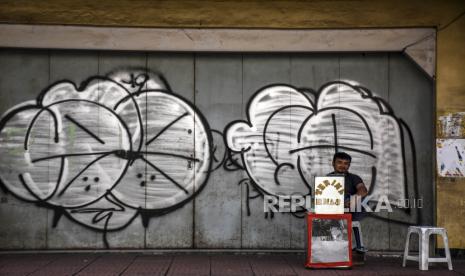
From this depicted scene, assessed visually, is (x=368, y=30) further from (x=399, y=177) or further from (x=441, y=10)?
(x=399, y=177)

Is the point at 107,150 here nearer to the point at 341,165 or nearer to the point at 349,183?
the point at 341,165

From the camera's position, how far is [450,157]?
1009cm

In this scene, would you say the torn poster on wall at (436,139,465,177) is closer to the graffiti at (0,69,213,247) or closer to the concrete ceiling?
the concrete ceiling

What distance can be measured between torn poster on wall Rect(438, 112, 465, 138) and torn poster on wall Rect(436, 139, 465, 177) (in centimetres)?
9

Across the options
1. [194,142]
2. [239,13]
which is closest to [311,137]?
[194,142]

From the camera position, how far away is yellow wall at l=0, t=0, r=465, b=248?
396 inches

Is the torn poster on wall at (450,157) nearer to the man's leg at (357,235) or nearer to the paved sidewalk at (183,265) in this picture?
the paved sidewalk at (183,265)

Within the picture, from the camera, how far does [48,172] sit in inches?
406

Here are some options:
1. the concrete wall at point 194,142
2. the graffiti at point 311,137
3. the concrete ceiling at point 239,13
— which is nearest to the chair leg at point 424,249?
the concrete wall at point 194,142

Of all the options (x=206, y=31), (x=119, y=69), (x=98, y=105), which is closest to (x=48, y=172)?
(x=98, y=105)

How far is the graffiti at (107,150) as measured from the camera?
33.9 feet

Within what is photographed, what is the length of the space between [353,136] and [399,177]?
3.26 ft

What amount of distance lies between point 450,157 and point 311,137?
7.17ft
